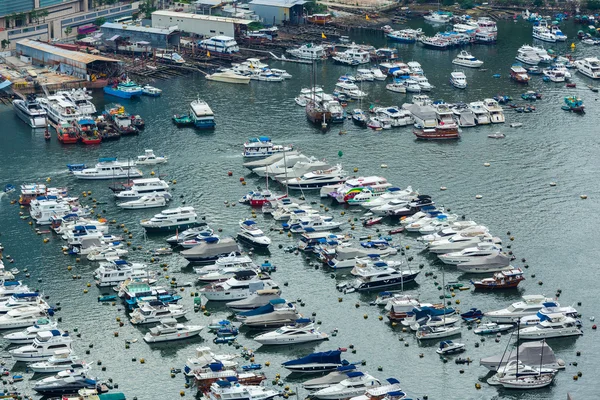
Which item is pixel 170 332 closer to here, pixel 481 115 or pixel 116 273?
pixel 116 273

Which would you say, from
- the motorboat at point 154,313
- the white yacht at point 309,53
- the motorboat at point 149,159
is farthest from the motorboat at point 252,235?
the white yacht at point 309,53

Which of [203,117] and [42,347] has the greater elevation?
[203,117]

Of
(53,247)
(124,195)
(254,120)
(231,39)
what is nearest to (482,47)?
(231,39)

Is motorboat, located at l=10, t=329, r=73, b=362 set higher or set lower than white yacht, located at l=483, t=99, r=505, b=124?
lower

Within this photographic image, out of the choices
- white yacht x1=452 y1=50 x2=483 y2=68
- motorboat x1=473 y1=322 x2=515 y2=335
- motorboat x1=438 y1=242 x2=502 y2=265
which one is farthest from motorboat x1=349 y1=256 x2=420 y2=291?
white yacht x1=452 y1=50 x2=483 y2=68

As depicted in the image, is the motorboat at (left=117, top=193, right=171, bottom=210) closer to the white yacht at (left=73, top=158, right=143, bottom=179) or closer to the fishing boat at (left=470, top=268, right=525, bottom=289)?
the white yacht at (left=73, top=158, right=143, bottom=179)

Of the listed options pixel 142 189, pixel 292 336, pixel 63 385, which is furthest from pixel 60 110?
pixel 63 385

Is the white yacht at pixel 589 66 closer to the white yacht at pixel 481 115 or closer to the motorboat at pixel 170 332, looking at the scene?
the white yacht at pixel 481 115
